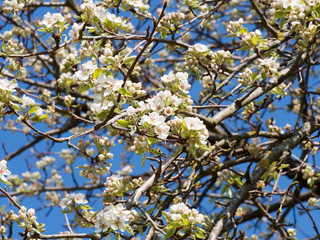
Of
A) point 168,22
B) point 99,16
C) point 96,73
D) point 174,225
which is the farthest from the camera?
point 168,22

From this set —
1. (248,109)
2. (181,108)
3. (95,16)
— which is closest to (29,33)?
(95,16)

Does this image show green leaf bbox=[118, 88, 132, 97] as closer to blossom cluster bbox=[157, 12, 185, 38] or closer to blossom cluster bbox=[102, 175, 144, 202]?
blossom cluster bbox=[102, 175, 144, 202]

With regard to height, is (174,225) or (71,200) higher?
(71,200)

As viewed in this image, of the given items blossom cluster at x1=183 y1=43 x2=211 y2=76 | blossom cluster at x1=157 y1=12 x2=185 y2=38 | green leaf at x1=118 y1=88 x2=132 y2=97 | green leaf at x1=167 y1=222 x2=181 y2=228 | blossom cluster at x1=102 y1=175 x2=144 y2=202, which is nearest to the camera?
green leaf at x1=167 y1=222 x2=181 y2=228

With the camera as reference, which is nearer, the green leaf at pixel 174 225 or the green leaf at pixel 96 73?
the green leaf at pixel 174 225

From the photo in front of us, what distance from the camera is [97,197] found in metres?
5.75

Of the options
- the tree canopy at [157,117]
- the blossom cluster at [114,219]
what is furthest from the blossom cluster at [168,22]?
the blossom cluster at [114,219]

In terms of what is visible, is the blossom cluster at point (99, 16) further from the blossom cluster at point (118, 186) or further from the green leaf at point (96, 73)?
the blossom cluster at point (118, 186)

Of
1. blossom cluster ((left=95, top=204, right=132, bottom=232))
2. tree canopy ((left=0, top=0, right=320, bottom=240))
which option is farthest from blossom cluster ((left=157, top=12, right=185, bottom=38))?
blossom cluster ((left=95, top=204, right=132, bottom=232))

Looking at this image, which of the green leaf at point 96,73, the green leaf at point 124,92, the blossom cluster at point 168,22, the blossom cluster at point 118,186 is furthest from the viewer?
the blossom cluster at point 168,22

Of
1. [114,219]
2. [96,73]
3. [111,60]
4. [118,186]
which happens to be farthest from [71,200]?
[111,60]

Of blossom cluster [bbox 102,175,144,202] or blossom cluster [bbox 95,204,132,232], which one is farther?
blossom cluster [bbox 102,175,144,202]

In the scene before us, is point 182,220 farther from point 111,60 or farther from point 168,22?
point 168,22

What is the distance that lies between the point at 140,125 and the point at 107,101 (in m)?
0.24
